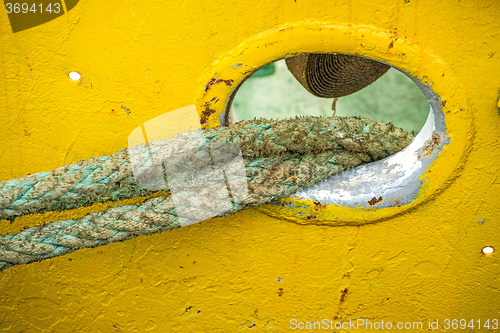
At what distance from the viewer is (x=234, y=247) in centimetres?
125

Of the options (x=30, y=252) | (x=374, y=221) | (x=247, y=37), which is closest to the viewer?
(x=30, y=252)

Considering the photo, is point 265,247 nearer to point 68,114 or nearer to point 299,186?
point 299,186

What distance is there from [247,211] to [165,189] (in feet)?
0.86

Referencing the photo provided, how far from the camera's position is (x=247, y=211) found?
1.23 meters

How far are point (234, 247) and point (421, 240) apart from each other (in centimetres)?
53

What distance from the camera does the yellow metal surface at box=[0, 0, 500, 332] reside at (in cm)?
108

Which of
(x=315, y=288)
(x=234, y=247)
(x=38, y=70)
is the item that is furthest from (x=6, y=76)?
(x=315, y=288)

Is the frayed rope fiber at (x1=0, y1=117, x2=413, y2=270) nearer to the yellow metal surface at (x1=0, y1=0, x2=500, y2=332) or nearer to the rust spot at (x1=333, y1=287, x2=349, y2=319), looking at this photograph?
the yellow metal surface at (x1=0, y1=0, x2=500, y2=332)

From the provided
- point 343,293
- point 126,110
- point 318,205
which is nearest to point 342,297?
point 343,293

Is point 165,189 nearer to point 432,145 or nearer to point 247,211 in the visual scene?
point 247,211

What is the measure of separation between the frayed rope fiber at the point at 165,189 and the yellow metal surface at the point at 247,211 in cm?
13

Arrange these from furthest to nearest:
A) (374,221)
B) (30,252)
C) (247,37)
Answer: (374,221), (247,37), (30,252)

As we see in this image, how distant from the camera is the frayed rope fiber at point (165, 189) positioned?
0.99 meters

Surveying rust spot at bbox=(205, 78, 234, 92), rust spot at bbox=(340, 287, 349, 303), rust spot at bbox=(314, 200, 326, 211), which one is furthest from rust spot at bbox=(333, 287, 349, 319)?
rust spot at bbox=(205, 78, 234, 92)
